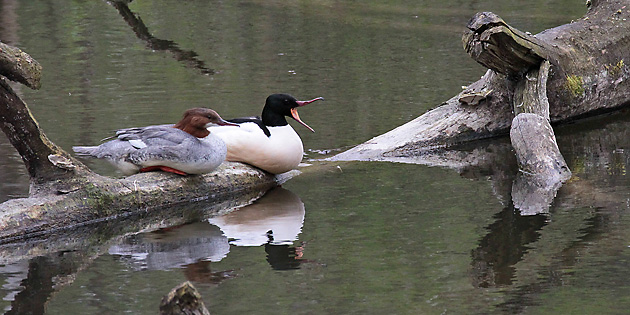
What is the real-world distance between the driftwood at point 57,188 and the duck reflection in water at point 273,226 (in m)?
0.51

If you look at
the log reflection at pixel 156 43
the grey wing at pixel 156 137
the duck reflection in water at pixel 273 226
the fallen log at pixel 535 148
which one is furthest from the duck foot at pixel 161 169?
the log reflection at pixel 156 43

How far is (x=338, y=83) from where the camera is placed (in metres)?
11.9

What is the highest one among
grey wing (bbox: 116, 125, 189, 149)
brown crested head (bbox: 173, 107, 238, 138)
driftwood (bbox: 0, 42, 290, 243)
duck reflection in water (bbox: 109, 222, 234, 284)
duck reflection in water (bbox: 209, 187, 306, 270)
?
brown crested head (bbox: 173, 107, 238, 138)

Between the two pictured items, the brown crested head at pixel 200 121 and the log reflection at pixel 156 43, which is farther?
Answer: the log reflection at pixel 156 43

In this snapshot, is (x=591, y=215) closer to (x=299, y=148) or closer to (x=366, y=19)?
(x=299, y=148)

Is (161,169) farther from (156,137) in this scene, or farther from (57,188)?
(57,188)

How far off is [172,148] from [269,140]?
1.05m

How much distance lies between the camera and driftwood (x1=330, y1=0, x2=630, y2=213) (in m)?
7.73

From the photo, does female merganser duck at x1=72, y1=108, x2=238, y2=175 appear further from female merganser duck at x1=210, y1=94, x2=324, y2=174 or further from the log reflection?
the log reflection

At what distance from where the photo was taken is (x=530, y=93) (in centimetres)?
831

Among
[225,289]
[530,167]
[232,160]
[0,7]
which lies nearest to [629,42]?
[530,167]

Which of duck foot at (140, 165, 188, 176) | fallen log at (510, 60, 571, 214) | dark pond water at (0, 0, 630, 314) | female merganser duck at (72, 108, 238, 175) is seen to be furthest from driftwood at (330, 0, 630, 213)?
duck foot at (140, 165, 188, 176)

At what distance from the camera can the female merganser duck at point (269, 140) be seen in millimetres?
7594

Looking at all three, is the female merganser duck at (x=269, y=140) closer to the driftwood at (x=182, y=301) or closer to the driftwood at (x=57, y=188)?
the driftwood at (x=57, y=188)
